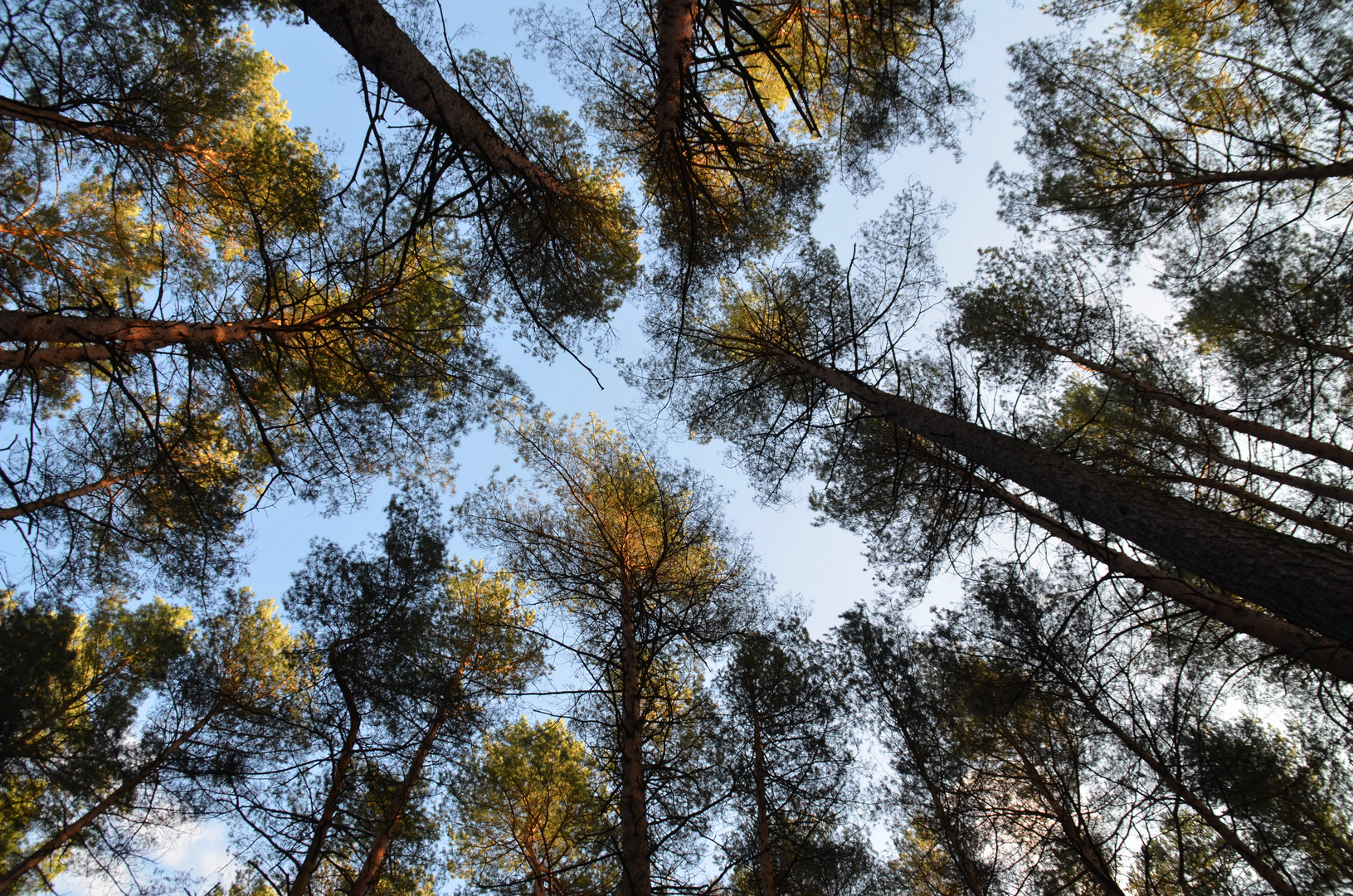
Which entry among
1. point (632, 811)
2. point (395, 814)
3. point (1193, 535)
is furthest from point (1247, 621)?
point (395, 814)

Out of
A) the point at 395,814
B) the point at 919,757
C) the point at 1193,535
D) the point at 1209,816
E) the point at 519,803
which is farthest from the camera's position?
the point at 519,803

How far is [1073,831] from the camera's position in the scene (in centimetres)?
275

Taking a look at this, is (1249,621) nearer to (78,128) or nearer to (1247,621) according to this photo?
(1247,621)

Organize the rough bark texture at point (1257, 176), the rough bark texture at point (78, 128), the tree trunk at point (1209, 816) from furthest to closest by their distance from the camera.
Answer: the rough bark texture at point (1257, 176)
the rough bark texture at point (78, 128)
the tree trunk at point (1209, 816)

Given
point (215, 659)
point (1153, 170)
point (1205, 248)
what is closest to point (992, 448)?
point (1153, 170)

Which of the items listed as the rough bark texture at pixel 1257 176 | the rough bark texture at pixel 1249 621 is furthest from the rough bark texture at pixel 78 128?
the rough bark texture at pixel 1257 176

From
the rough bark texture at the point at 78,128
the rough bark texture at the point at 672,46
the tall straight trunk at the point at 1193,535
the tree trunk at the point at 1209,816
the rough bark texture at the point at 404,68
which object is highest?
the rough bark texture at the point at 78,128

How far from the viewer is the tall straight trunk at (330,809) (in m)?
4.52

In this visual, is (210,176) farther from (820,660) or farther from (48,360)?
(820,660)

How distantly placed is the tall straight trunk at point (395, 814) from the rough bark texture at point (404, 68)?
5814mm

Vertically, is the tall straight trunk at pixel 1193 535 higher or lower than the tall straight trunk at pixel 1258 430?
lower

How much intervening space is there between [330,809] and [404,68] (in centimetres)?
581

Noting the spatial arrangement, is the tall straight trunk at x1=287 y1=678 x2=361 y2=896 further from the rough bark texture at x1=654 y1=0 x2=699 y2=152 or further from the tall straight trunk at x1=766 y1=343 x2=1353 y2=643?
the tall straight trunk at x1=766 y1=343 x2=1353 y2=643

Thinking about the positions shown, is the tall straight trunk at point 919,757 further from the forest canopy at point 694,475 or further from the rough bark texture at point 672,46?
the rough bark texture at point 672,46
